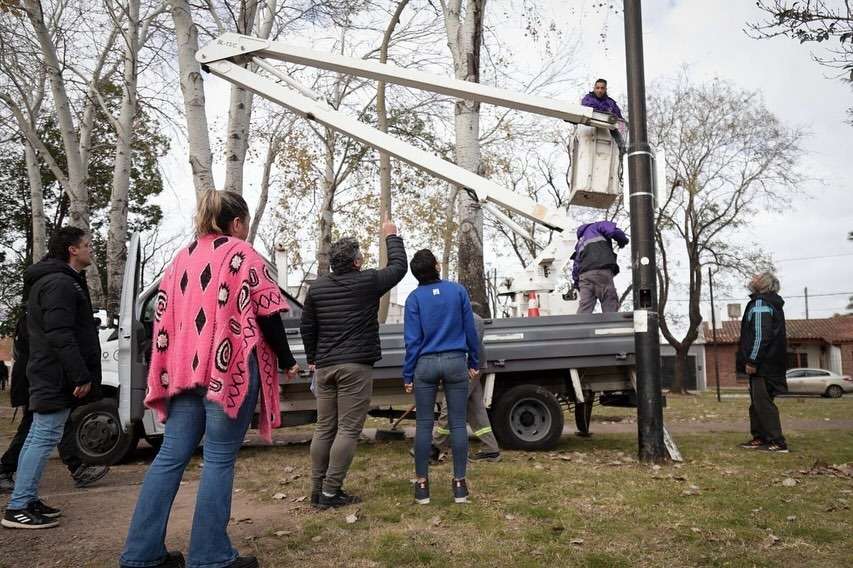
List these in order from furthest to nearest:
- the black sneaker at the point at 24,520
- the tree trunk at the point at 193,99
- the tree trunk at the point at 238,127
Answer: the tree trunk at the point at 238,127, the tree trunk at the point at 193,99, the black sneaker at the point at 24,520

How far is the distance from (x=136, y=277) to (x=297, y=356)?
205cm

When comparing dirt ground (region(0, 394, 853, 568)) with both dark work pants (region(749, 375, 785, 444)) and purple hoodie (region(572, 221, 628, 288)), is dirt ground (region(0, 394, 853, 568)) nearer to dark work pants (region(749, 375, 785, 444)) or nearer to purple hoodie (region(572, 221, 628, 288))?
purple hoodie (region(572, 221, 628, 288))

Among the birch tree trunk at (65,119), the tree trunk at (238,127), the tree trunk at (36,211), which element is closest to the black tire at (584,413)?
the tree trunk at (238,127)

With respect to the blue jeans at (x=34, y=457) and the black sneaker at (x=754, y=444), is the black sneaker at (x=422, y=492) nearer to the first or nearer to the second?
the blue jeans at (x=34, y=457)

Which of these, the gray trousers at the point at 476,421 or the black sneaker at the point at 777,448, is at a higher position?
the gray trousers at the point at 476,421

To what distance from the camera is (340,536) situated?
4.15m

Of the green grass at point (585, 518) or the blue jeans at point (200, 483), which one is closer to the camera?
the blue jeans at point (200, 483)

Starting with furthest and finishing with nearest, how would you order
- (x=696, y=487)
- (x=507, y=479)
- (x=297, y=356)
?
(x=297, y=356), (x=507, y=479), (x=696, y=487)

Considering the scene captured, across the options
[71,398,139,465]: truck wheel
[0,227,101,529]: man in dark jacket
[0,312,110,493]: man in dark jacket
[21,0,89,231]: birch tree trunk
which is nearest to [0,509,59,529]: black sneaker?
[0,227,101,529]: man in dark jacket

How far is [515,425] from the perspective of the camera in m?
7.52

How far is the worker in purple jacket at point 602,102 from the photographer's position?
24.8 feet

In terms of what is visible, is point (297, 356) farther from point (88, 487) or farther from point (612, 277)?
point (612, 277)

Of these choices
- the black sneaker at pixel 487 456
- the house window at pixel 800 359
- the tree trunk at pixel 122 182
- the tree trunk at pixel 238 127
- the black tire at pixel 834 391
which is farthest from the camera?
the house window at pixel 800 359

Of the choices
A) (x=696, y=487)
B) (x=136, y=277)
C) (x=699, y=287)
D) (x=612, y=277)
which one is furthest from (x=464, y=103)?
(x=699, y=287)
